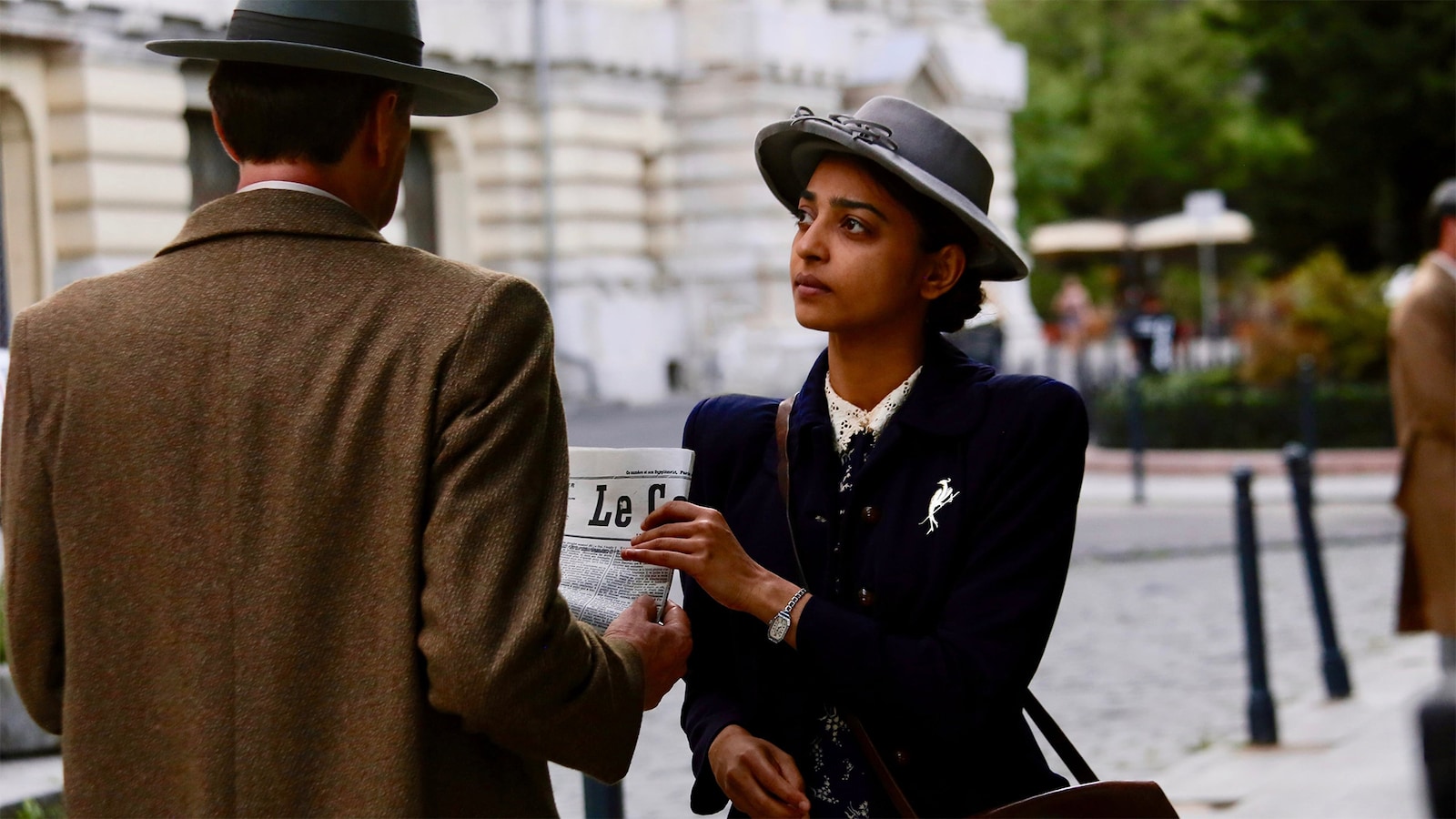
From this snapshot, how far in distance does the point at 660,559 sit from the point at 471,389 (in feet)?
1.72

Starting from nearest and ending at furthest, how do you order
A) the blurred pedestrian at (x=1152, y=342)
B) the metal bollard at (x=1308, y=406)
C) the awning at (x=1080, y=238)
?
the metal bollard at (x=1308, y=406)
the blurred pedestrian at (x=1152, y=342)
the awning at (x=1080, y=238)

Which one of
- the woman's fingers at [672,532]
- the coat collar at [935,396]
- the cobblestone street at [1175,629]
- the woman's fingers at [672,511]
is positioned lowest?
the cobblestone street at [1175,629]

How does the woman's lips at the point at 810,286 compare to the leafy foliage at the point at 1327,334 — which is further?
the leafy foliage at the point at 1327,334

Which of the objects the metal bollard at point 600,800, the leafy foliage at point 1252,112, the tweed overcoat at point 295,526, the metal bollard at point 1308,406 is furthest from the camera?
the leafy foliage at point 1252,112

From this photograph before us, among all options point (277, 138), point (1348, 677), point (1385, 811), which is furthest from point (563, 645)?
point (1348, 677)

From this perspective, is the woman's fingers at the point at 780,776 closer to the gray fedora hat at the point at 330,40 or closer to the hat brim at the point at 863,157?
the hat brim at the point at 863,157

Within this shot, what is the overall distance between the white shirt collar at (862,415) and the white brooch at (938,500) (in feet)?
0.58

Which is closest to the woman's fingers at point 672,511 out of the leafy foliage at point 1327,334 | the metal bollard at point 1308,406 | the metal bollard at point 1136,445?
the metal bollard at point 1136,445

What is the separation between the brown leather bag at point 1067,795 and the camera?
2602mm

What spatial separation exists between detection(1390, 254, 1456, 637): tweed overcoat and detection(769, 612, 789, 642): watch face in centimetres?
448

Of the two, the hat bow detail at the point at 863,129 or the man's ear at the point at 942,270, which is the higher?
the hat bow detail at the point at 863,129

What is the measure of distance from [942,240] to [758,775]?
3.10 ft

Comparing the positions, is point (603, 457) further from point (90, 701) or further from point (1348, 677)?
point (1348, 677)

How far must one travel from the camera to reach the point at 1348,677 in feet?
27.3
